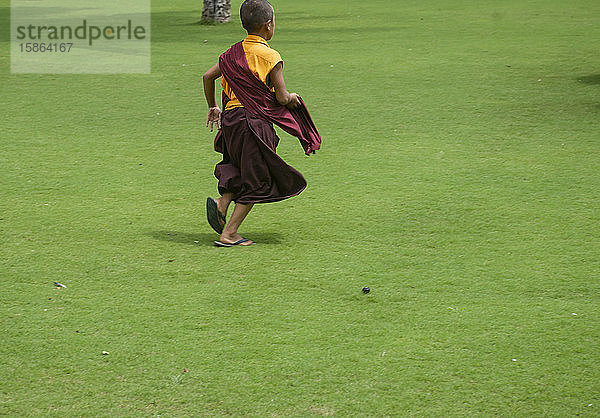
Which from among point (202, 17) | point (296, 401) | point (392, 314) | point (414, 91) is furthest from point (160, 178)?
point (202, 17)

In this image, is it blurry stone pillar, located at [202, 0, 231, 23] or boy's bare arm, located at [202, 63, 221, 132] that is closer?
boy's bare arm, located at [202, 63, 221, 132]

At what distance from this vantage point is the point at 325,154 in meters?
6.97

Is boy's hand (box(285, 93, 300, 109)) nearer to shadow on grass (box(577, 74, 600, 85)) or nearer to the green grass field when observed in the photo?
the green grass field

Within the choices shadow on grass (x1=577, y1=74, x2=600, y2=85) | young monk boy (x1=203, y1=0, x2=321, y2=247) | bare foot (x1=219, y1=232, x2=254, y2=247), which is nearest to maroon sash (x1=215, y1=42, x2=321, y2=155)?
young monk boy (x1=203, y1=0, x2=321, y2=247)

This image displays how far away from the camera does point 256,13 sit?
4723 millimetres

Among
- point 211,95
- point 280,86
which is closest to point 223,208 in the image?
point 211,95

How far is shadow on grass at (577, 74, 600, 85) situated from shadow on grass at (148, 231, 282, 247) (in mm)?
5906

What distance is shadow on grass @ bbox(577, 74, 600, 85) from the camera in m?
9.79

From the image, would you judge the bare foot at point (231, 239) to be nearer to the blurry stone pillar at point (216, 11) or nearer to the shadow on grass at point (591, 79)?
the shadow on grass at point (591, 79)

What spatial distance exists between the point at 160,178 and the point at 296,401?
337cm

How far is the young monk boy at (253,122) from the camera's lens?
4758 millimetres

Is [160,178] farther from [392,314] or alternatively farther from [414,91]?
[414,91]

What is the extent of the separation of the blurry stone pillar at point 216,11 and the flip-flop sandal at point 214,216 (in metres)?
11.2

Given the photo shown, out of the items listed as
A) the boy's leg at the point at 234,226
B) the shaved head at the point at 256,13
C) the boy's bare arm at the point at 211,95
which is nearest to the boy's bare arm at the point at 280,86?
the shaved head at the point at 256,13
